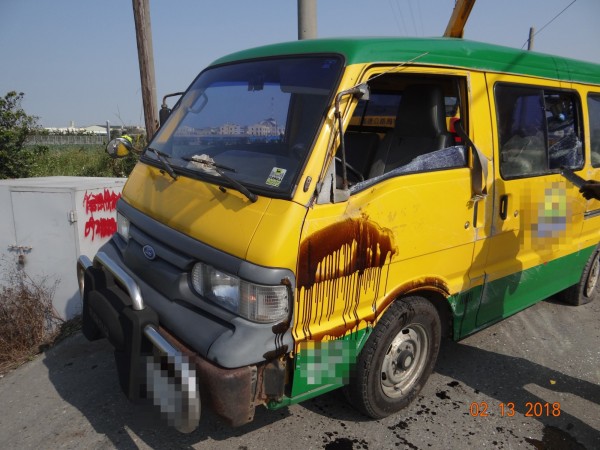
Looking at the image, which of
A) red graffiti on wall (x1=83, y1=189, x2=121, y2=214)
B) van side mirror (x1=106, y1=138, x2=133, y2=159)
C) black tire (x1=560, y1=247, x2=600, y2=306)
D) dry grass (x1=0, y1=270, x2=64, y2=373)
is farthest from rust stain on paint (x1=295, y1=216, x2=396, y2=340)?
black tire (x1=560, y1=247, x2=600, y2=306)

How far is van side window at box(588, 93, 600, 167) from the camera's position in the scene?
3.85 m

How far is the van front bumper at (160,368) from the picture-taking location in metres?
1.96

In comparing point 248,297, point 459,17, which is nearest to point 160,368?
point 248,297

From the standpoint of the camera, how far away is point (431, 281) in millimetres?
2637

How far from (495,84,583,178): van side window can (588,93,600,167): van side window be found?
25 centimetres

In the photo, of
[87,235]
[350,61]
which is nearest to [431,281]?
[350,61]

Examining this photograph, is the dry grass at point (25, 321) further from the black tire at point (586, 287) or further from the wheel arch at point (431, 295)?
the black tire at point (586, 287)

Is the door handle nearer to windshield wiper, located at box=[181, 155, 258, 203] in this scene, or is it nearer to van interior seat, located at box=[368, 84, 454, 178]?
van interior seat, located at box=[368, 84, 454, 178]

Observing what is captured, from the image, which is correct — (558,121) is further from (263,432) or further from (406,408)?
(263,432)

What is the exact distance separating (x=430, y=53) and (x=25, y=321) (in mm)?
4015

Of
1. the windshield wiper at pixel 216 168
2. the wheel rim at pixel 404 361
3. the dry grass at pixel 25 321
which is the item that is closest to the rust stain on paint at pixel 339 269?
the windshield wiper at pixel 216 168

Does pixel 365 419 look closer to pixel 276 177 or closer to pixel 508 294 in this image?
pixel 508 294

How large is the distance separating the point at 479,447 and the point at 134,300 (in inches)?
84.4

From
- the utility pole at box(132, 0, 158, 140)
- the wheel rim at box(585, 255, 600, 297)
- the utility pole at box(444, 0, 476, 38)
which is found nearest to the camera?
the utility pole at box(444, 0, 476, 38)
